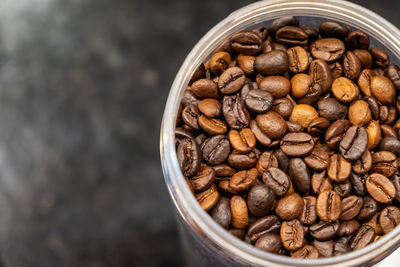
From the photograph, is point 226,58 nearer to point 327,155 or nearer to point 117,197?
point 327,155

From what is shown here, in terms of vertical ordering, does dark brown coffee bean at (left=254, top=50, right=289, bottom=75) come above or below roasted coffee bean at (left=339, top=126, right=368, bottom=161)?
above

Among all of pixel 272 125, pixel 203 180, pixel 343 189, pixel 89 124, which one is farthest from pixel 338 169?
pixel 89 124

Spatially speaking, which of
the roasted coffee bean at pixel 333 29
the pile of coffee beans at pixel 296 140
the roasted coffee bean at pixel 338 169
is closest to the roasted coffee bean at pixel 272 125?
the pile of coffee beans at pixel 296 140

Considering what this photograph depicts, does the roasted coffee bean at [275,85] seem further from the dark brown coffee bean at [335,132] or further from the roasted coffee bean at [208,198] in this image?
the roasted coffee bean at [208,198]

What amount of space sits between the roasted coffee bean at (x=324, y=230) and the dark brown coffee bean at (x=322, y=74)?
248 millimetres

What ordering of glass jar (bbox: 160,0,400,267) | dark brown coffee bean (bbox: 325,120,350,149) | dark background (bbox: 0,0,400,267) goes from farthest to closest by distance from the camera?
dark background (bbox: 0,0,400,267) → dark brown coffee bean (bbox: 325,120,350,149) → glass jar (bbox: 160,0,400,267)

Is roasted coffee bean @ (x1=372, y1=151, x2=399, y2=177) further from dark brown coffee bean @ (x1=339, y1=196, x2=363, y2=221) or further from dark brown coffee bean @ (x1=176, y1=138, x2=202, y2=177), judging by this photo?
dark brown coffee bean @ (x1=176, y1=138, x2=202, y2=177)

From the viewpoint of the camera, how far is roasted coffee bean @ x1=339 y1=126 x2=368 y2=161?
736mm

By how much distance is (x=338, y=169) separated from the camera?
75 cm

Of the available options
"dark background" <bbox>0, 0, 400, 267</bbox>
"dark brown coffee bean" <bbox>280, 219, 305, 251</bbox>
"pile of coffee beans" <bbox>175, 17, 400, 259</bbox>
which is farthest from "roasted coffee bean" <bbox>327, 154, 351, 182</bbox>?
"dark background" <bbox>0, 0, 400, 267</bbox>

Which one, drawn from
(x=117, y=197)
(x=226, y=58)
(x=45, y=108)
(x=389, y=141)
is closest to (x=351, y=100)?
(x=389, y=141)

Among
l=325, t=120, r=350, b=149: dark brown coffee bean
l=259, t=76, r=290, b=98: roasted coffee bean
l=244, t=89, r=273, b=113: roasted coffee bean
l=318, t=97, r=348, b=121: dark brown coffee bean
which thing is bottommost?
l=325, t=120, r=350, b=149: dark brown coffee bean

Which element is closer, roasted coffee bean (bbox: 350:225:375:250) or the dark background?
roasted coffee bean (bbox: 350:225:375:250)

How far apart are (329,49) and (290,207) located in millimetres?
318
